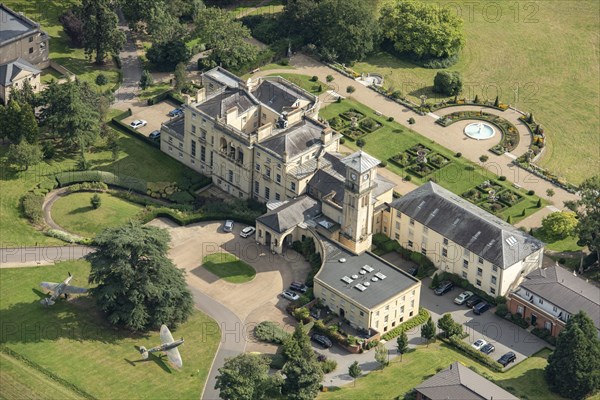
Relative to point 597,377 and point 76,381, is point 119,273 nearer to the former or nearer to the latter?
point 76,381

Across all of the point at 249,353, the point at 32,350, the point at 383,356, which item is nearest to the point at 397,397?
the point at 383,356

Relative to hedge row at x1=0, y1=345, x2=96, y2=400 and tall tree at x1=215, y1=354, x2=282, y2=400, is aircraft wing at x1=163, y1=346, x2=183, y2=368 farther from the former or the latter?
hedge row at x1=0, y1=345, x2=96, y2=400

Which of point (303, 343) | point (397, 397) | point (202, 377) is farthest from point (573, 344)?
point (202, 377)

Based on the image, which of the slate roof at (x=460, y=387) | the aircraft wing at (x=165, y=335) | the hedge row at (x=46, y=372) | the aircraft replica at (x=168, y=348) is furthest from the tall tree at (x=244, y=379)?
the slate roof at (x=460, y=387)

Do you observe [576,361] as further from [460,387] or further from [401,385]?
[401,385]

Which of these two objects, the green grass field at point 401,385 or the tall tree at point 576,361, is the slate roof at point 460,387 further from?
the tall tree at point 576,361

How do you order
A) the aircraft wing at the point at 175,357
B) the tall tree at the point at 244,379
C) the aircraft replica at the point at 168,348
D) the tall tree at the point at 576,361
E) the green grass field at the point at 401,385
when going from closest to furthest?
1. the tall tree at the point at 244,379
2. the tall tree at the point at 576,361
3. the green grass field at the point at 401,385
4. the aircraft wing at the point at 175,357
5. the aircraft replica at the point at 168,348
